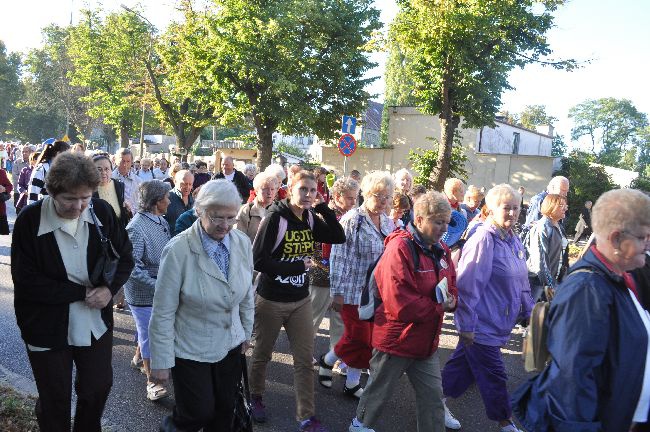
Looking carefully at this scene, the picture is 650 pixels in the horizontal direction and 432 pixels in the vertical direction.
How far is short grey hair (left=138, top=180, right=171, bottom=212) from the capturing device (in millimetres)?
4500

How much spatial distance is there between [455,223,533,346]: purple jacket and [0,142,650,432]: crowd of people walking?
0.01m

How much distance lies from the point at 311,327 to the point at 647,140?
300ft

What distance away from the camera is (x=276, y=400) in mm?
4656

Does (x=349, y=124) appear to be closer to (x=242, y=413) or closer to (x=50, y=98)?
(x=242, y=413)

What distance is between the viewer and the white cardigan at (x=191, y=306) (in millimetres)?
2990

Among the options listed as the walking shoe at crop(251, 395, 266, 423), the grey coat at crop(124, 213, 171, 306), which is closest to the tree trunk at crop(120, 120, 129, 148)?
the grey coat at crop(124, 213, 171, 306)

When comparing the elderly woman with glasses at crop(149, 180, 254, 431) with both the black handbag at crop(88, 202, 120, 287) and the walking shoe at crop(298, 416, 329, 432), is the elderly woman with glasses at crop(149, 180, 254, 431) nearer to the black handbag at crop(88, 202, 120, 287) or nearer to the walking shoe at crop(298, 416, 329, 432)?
the black handbag at crop(88, 202, 120, 287)

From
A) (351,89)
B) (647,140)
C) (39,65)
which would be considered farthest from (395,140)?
(647,140)

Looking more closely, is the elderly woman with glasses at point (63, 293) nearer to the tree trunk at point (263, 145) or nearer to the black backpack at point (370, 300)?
the black backpack at point (370, 300)

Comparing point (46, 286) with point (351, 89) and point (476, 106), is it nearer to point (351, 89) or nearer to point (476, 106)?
point (476, 106)

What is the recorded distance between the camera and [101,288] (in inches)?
120

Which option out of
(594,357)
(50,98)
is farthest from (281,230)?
(50,98)

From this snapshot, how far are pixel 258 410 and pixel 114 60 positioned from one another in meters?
37.1

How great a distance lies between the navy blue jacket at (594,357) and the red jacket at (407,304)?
1.38 m
